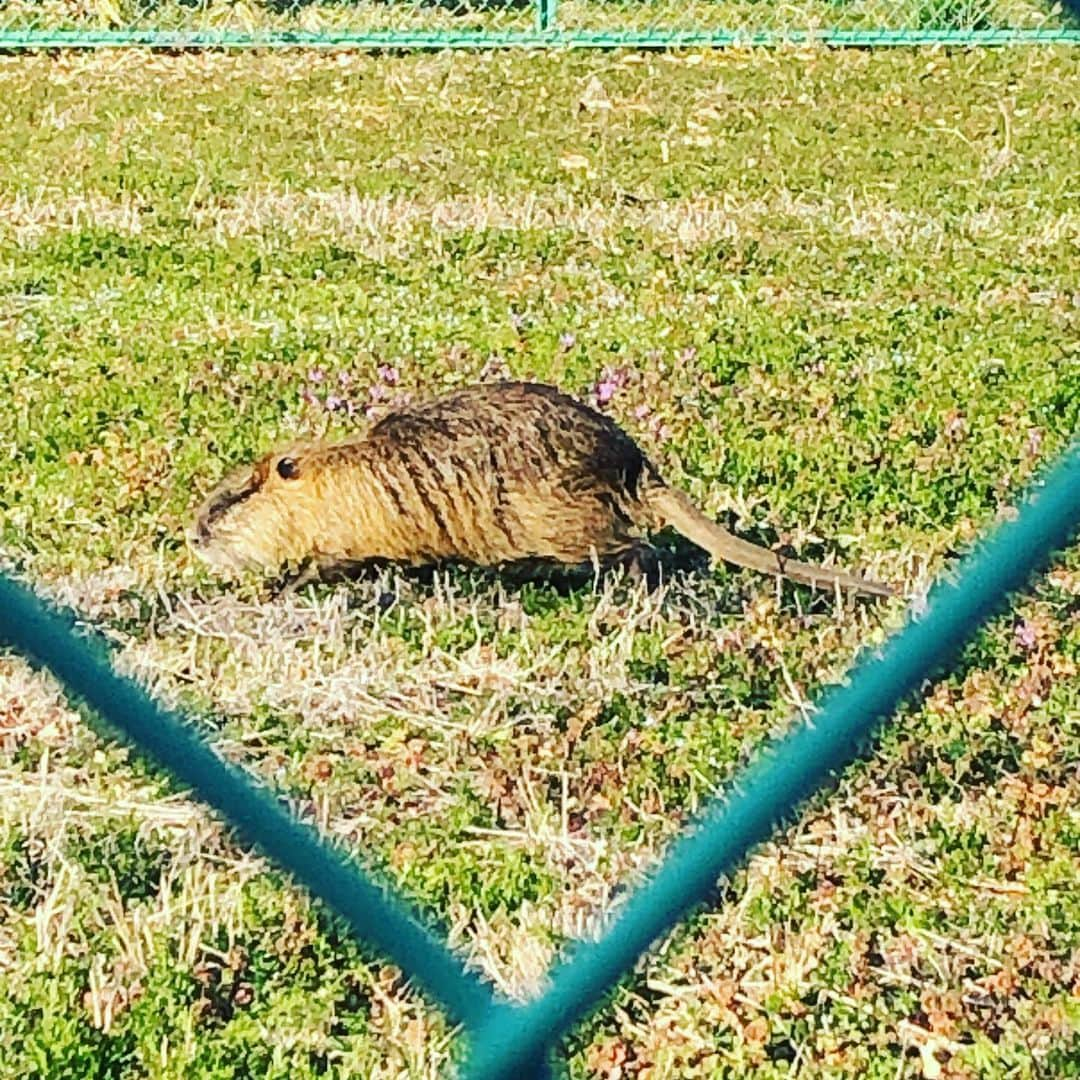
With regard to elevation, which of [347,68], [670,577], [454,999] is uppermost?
[454,999]

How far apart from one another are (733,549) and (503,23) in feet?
29.8

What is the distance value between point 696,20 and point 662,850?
10.1 metres

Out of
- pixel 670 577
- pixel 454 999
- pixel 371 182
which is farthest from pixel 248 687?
pixel 371 182

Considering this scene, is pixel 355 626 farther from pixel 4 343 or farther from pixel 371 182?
pixel 371 182

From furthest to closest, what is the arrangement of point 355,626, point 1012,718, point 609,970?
point 355,626
point 1012,718
point 609,970

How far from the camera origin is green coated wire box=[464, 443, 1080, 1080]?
1.12m

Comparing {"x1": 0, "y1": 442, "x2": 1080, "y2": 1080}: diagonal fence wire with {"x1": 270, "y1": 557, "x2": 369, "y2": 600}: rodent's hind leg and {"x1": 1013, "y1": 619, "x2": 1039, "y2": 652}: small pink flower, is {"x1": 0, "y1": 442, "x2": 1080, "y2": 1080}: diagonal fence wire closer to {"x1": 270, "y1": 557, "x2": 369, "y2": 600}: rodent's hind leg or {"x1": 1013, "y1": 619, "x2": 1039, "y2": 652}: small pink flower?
{"x1": 1013, "y1": 619, "x2": 1039, "y2": 652}: small pink flower

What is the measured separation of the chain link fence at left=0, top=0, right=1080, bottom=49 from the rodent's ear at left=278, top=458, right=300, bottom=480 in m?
8.20

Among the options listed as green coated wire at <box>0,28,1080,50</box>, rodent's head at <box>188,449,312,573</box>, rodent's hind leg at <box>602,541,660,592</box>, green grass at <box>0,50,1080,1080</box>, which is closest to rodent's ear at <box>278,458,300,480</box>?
rodent's head at <box>188,449,312,573</box>

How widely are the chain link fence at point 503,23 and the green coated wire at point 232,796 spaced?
37.4ft

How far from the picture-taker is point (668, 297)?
7.07 metres

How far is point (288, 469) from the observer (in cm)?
455

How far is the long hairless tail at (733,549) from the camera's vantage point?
434cm

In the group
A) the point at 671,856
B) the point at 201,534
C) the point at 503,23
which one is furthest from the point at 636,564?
the point at 503,23
